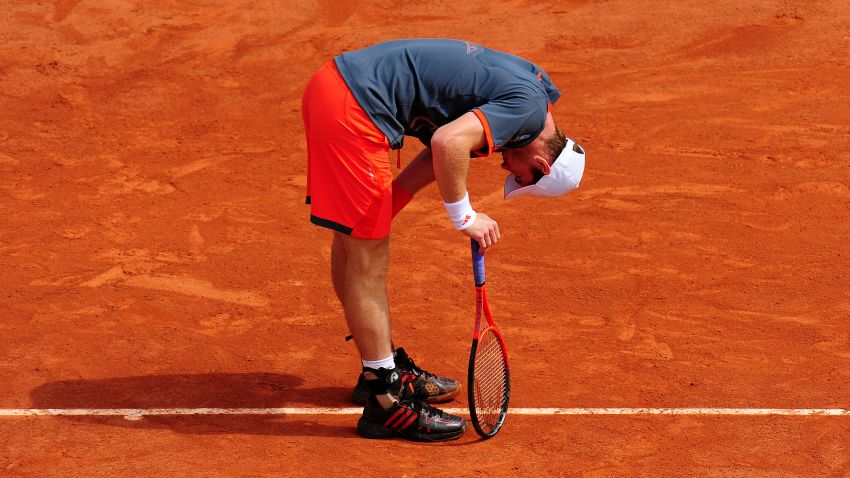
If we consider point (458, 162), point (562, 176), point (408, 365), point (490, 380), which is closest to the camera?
point (458, 162)

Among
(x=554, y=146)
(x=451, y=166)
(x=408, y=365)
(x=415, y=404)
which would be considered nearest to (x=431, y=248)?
(x=408, y=365)

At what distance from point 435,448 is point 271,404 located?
1.03 m

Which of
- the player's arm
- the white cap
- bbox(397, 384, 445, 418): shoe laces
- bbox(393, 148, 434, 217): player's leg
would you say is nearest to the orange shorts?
the player's arm

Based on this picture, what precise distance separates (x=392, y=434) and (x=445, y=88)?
72.8 inches

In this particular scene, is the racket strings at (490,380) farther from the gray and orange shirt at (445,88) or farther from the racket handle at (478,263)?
the gray and orange shirt at (445,88)

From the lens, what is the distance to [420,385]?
6.42m

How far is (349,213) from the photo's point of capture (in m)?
5.79

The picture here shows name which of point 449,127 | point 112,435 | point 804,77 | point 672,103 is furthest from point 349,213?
point 804,77

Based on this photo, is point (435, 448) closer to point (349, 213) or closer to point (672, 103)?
point (349, 213)

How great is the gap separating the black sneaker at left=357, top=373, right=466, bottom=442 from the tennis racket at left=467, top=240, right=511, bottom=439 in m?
0.14

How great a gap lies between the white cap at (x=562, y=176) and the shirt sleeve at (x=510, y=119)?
0.72 feet

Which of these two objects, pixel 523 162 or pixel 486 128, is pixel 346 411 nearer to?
pixel 523 162

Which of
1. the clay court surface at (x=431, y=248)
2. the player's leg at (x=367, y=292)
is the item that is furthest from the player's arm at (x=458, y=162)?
the clay court surface at (x=431, y=248)

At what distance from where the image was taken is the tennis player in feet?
18.3
